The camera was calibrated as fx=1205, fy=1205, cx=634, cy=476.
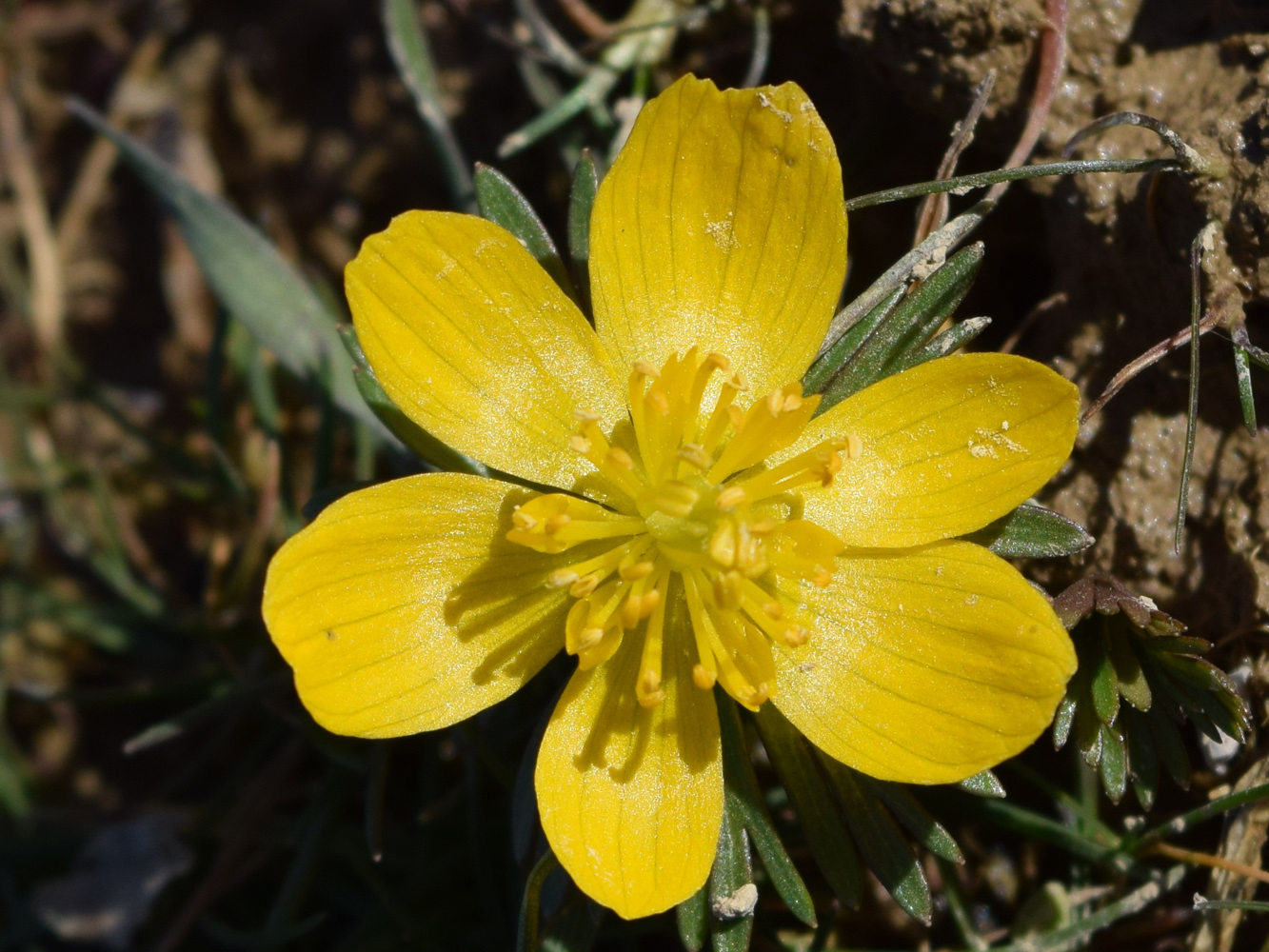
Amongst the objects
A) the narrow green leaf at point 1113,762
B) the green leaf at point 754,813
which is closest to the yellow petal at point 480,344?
the green leaf at point 754,813

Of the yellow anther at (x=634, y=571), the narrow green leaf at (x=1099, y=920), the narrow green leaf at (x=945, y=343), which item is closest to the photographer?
the yellow anther at (x=634, y=571)

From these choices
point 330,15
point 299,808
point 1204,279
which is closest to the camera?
point 1204,279

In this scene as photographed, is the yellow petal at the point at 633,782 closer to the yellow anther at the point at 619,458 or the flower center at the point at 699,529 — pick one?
the flower center at the point at 699,529

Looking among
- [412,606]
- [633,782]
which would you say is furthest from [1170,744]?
[412,606]

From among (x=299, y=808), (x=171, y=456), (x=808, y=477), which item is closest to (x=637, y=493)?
(x=808, y=477)

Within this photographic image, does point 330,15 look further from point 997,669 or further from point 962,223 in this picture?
point 997,669
